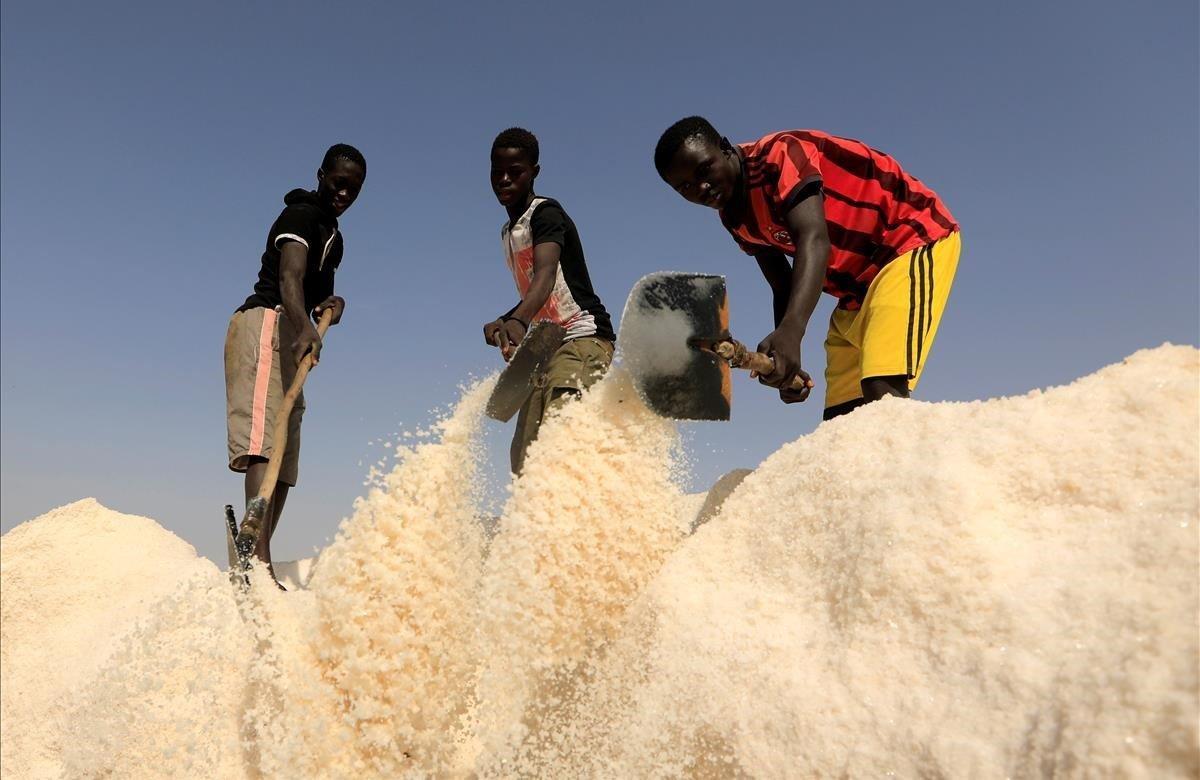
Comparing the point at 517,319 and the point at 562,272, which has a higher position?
the point at 562,272

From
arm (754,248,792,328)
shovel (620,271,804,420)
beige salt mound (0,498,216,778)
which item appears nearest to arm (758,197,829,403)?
shovel (620,271,804,420)

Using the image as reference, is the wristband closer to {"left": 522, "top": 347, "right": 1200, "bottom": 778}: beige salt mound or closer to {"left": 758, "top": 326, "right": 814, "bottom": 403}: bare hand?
{"left": 758, "top": 326, "right": 814, "bottom": 403}: bare hand

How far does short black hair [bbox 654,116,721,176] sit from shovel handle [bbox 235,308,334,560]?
1.92 m

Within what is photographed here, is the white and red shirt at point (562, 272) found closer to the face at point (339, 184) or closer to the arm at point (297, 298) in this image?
the arm at point (297, 298)

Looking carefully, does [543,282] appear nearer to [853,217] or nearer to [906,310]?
[853,217]

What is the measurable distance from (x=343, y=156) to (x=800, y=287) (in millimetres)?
2820

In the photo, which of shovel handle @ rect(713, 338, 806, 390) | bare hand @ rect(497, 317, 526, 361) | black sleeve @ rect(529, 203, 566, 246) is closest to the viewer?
shovel handle @ rect(713, 338, 806, 390)

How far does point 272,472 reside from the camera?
10.2 ft

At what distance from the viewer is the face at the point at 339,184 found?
3.72m

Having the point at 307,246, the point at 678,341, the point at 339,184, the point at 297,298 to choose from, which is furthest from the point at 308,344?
the point at 678,341

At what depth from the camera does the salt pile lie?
104 cm

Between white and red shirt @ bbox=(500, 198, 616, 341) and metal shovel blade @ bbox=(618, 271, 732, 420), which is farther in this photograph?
white and red shirt @ bbox=(500, 198, 616, 341)

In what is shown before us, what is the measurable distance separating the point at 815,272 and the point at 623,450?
688 mm

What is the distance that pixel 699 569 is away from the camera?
162 cm
